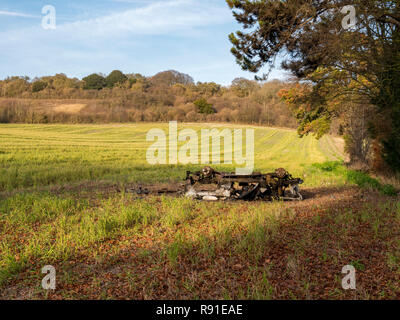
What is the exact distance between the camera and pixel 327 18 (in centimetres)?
1270

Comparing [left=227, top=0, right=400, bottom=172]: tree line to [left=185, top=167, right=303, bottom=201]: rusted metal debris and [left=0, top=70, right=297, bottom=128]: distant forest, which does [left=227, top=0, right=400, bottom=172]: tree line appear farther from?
[left=0, top=70, right=297, bottom=128]: distant forest

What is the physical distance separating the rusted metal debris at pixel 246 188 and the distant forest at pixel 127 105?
45595mm

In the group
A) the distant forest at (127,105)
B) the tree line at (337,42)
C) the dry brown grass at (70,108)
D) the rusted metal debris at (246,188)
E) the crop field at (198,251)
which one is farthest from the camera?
the dry brown grass at (70,108)

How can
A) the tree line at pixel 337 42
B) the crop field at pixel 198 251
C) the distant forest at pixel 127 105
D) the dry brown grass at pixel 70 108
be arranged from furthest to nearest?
the dry brown grass at pixel 70 108 < the distant forest at pixel 127 105 < the tree line at pixel 337 42 < the crop field at pixel 198 251

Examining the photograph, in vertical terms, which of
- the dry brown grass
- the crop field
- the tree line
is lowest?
the crop field

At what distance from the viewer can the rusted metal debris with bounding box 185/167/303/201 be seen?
891 centimetres

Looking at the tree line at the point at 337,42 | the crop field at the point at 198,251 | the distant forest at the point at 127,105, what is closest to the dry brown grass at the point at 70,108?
the distant forest at the point at 127,105

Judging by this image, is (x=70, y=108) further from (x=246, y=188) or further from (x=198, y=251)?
(x=198, y=251)

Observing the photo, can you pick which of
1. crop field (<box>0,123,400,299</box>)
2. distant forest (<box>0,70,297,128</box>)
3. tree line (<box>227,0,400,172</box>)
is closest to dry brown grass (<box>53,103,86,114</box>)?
distant forest (<box>0,70,297,128</box>)

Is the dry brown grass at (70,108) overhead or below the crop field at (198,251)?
overhead

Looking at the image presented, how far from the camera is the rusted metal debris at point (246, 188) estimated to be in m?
8.91

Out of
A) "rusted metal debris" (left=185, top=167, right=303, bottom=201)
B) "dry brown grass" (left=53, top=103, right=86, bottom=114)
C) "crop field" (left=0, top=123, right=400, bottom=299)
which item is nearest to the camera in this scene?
"crop field" (left=0, top=123, right=400, bottom=299)

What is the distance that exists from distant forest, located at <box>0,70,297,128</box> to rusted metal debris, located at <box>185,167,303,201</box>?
150 ft

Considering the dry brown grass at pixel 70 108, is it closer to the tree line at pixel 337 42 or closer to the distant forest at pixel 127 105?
the distant forest at pixel 127 105
